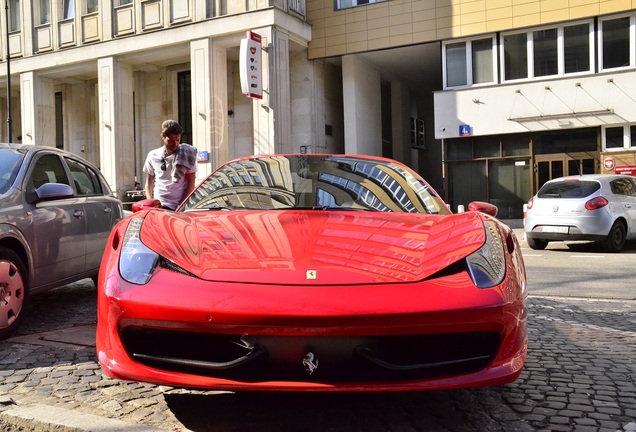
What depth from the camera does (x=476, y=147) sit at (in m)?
21.5

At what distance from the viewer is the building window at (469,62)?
2112cm

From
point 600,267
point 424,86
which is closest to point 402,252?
point 600,267

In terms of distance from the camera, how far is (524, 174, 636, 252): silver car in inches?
452

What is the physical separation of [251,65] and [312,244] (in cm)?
1923

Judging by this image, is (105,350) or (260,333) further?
(105,350)

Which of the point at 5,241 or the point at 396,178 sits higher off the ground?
the point at 396,178

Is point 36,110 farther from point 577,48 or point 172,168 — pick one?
point 172,168

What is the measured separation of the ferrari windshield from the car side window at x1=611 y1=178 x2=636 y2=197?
9470mm

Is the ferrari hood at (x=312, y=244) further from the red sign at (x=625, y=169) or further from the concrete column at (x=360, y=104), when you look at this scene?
the concrete column at (x=360, y=104)

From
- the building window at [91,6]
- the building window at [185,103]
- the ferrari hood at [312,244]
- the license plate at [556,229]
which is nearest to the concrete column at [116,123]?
the building window at [185,103]

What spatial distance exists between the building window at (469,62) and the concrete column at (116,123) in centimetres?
1342

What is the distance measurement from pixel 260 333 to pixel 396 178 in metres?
1.91

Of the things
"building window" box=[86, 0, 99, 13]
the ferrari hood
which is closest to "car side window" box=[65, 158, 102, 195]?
the ferrari hood

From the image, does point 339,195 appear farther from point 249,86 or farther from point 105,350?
point 249,86
